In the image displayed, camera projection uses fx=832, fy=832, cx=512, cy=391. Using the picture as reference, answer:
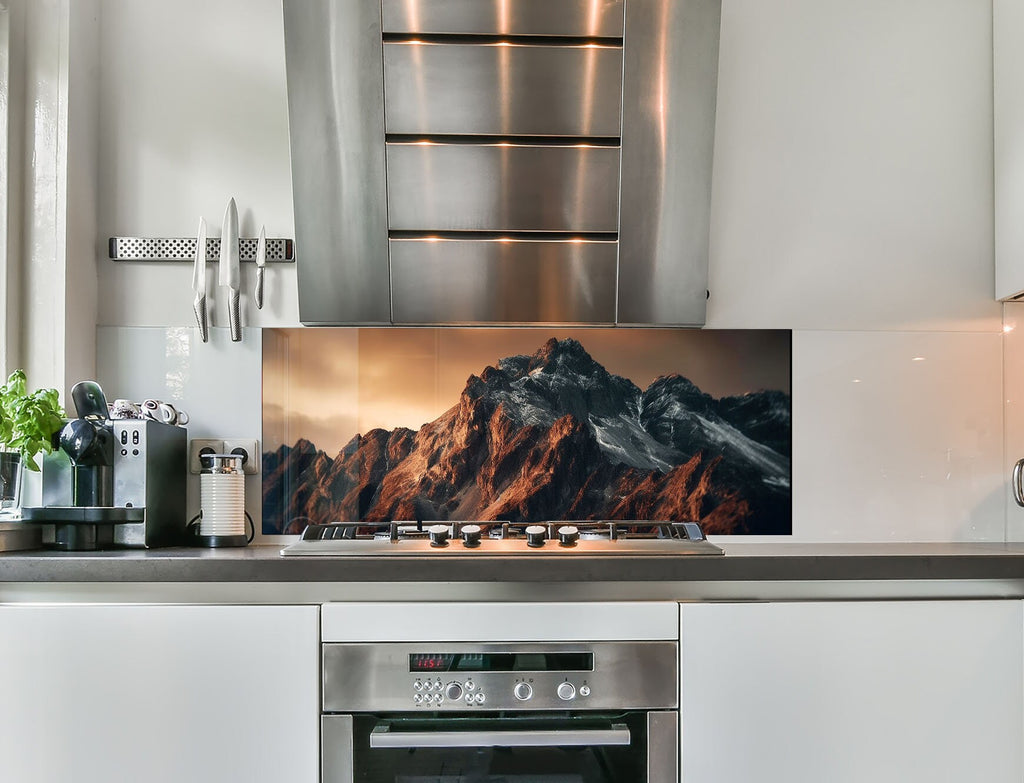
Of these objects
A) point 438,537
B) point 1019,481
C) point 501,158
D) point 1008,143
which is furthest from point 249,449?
point 1008,143

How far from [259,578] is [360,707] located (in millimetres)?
305

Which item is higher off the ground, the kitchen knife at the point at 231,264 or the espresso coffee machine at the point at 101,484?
the kitchen knife at the point at 231,264

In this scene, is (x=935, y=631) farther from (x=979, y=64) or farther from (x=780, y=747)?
(x=979, y=64)

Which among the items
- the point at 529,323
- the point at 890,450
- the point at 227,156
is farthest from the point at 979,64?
the point at 227,156

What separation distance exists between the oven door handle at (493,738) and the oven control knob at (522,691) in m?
0.06

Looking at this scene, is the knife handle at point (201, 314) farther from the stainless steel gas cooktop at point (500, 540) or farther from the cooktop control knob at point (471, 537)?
the cooktop control knob at point (471, 537)

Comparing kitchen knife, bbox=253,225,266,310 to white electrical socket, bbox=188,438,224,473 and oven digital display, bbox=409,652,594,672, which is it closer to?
white electrical socket, bbox=188,438,224,473

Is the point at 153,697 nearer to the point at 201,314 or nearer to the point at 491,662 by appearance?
the point at 491,662

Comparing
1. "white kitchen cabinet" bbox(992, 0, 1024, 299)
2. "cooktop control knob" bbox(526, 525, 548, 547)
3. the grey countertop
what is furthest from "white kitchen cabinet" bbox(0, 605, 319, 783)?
"white kitchen cabinet" bbox(992, 0, 1024, 299)

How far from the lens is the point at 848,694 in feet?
5.21

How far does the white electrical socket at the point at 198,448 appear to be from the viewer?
2.13m

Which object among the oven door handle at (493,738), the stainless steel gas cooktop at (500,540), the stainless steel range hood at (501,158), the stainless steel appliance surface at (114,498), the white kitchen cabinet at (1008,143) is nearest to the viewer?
the oven door handle at (493,738)

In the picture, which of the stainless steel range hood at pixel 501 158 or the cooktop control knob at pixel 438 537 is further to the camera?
the stainless steel range hood at pixel 501 158

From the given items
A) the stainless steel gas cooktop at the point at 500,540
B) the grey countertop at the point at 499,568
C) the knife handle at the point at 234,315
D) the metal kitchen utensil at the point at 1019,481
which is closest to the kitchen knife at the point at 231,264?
the knife handle at the point at 234,315
